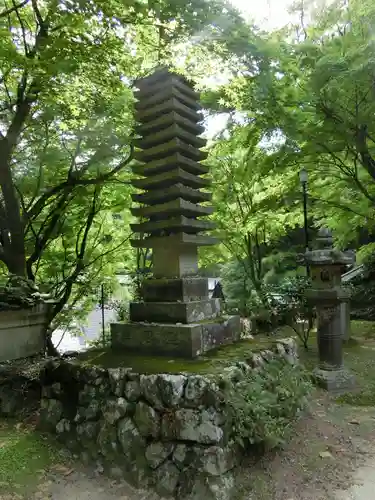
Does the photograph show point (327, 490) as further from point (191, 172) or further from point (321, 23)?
point (321, 23)

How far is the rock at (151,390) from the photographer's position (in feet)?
11.1

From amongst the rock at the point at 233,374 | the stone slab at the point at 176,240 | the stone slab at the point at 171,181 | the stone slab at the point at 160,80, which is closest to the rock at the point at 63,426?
the rock at the point at 233,374

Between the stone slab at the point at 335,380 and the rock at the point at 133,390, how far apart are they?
12.8ft

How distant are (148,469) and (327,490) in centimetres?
160

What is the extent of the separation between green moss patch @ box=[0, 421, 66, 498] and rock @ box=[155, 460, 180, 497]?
115 centimetres

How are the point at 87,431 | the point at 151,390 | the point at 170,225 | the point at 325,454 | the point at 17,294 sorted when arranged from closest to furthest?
the point at 151,390, the point at 87,431, the point at 325,454, the point at 170,225, the point at 17,294

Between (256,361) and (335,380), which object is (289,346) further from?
(335,380)

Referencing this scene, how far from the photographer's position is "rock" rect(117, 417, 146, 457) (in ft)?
11.2

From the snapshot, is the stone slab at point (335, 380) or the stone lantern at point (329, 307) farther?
the stone lantern at point (329, 307)

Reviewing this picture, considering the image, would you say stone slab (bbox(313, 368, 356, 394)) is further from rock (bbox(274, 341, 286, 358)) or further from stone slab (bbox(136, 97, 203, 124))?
stone slab (bbox(136, 97, 203, 124))

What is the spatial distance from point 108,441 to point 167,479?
73 centimetres

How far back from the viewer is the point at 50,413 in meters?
4.18

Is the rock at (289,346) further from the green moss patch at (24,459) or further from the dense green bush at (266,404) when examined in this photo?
the green moss patch at (24,459)

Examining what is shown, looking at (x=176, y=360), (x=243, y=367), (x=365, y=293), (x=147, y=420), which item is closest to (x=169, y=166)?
(x=176, y=360)
